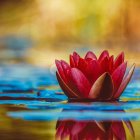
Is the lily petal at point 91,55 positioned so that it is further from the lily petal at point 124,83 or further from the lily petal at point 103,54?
the lily petal at point 124,83

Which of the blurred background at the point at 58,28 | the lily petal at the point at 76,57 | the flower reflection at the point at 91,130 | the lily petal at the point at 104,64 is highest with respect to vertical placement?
the blurred background at the point at 58,28

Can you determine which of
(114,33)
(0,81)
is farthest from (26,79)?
(114,33)

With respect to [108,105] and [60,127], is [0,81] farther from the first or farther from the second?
[108,105]

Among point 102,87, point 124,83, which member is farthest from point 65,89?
point 124,83

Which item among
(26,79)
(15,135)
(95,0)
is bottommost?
(15,135)

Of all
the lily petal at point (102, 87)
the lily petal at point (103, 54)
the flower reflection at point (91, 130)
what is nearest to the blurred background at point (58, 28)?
the lily petal at point (103, 54)

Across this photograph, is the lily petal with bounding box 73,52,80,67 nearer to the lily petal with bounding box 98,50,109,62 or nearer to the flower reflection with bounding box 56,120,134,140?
the lily petal with bounding box 98,50,109,62

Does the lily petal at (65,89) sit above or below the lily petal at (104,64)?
below
